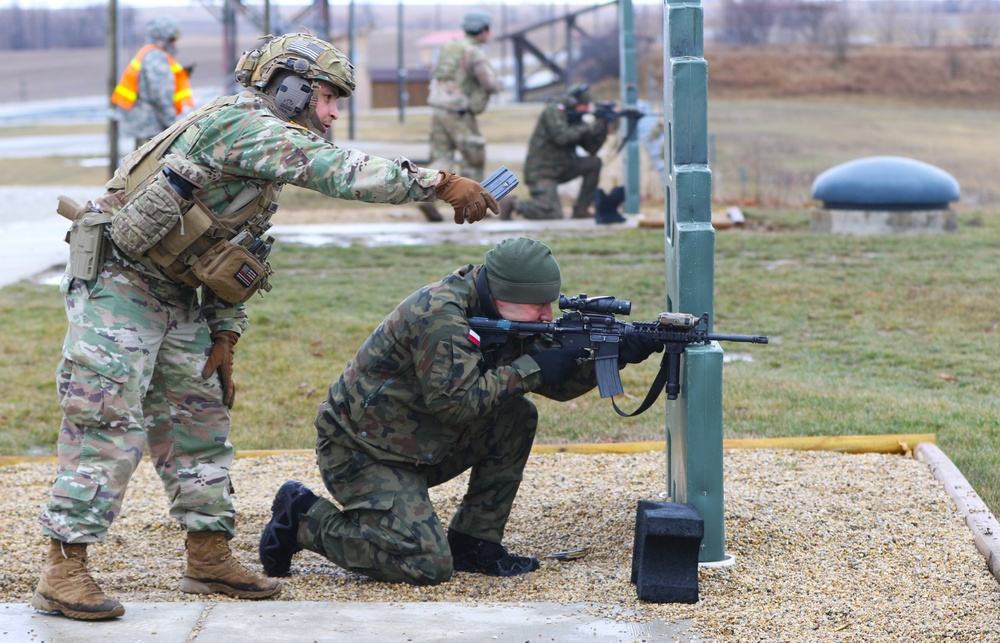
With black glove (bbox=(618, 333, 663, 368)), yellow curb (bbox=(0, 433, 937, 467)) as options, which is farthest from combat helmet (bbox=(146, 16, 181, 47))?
black glove (bbox=(618, 333, 663, 368))

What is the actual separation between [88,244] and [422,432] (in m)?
1.29

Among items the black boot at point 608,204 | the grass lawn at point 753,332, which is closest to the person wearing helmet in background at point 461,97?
the black boot at point 608,204

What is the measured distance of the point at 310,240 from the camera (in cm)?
1236

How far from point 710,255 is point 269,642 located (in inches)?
74.7

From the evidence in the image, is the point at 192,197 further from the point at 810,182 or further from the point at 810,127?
the point at 810,127

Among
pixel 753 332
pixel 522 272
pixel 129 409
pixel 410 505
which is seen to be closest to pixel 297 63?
pixel 522 272

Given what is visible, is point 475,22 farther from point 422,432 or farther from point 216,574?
point 216,574

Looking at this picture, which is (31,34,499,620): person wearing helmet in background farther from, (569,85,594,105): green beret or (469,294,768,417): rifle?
(569,85,594,105): green beret

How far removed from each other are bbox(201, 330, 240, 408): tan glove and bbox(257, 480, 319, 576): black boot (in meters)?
0.47

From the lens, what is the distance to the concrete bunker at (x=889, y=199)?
12.3 m

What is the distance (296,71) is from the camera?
4.01 m

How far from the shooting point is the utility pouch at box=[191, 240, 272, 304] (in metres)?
3.95

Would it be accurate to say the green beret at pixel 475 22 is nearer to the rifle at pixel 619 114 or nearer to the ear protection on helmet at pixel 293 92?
the rifle at pixel 619 114

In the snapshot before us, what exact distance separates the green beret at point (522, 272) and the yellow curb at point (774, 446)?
1.88m
